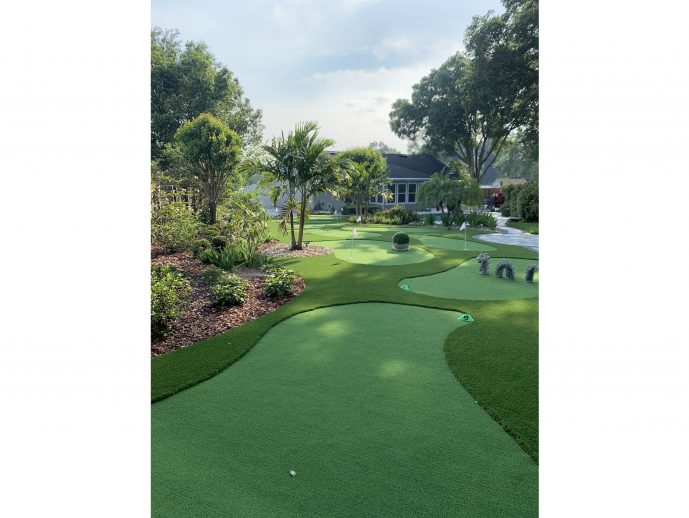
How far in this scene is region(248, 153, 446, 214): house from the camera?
29.8 meters

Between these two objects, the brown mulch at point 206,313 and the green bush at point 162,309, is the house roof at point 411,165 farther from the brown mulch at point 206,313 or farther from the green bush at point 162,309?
the green bush at point 162,309

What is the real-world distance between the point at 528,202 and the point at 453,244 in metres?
7.99

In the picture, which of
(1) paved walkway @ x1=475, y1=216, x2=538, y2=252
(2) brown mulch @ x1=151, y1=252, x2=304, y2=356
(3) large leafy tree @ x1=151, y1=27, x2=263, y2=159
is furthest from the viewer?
(3) large leafy tree @ x1=151, y1=27, x2=263, y2=159

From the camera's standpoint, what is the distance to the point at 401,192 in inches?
1214

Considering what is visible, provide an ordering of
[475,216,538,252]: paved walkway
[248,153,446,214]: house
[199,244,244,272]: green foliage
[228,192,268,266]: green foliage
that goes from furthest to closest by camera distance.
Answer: [248,153,446,214]: house
[475,216,538,252]: paved walkway
[228,192,268,266]: green foliage
[199,244,244,272]: green foliage

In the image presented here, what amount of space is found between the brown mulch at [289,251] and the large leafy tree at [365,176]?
9.74 meters

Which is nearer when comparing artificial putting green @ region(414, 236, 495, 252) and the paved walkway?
artificial putting green @ region(414, 236, 495, 252)

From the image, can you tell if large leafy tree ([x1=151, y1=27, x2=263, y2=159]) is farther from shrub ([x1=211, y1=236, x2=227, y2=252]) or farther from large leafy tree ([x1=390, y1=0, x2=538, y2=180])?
shrub ([x1=211, y1=236, x2=227, y2=252])

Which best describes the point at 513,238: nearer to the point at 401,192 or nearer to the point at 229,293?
the point at 229,293

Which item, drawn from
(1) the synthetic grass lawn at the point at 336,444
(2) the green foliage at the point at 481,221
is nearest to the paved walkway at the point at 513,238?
(2) the green foliage at the point at 481,221

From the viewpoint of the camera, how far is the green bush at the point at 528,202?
758 inches

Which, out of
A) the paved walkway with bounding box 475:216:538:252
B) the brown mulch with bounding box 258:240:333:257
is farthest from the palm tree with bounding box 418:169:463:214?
the brown mulch with bounding box 258:240:333:257
